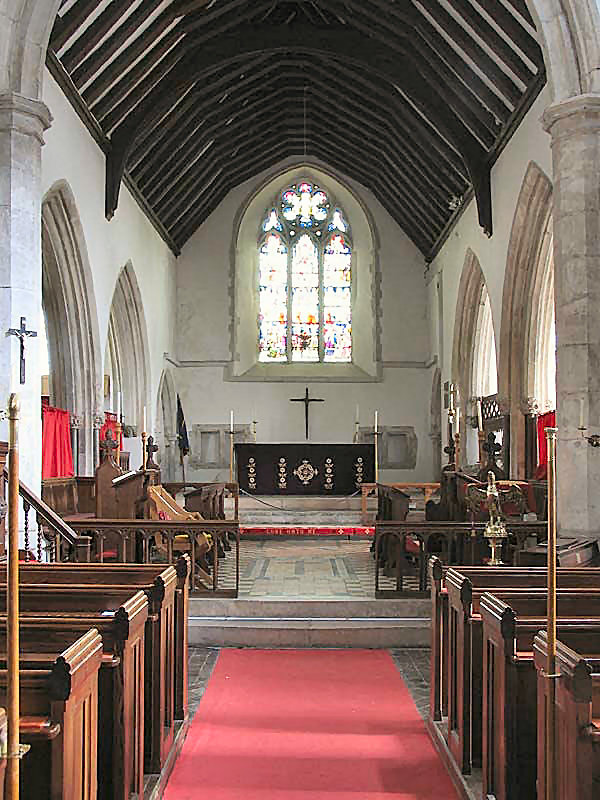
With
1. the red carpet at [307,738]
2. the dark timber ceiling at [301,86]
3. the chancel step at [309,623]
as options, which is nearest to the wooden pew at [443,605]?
the red carpet at [307,738]

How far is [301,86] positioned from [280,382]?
17.5 ft

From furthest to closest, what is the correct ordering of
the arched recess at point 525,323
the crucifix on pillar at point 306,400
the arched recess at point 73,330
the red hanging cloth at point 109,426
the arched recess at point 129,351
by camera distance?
1. the crucifix on pillar at point 306,400
2. the arched recess at point 129,351
3. the red hanging cloth at point 109,426
4. the arched recess at point 525,323
5. the arched recess at point 73,330

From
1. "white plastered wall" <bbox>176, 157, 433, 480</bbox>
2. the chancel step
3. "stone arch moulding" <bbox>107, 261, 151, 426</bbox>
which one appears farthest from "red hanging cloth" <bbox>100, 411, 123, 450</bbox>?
the chancel step

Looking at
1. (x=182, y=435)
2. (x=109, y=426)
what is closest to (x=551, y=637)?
(x=109, y=426)

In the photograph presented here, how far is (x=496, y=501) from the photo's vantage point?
539cm

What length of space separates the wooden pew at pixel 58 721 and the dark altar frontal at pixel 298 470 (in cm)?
1117

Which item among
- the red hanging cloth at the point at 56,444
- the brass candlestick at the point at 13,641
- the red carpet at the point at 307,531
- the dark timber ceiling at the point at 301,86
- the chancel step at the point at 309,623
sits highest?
the dark timber ceiling at the point at 301,86

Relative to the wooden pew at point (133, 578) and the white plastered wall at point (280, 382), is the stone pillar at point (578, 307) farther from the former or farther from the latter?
the white plastered wall at point (280, 382)

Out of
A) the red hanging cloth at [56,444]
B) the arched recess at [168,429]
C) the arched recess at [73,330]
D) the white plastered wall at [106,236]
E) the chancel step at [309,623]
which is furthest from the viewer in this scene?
the arched recess at [168,429]

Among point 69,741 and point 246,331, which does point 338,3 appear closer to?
point 246,331

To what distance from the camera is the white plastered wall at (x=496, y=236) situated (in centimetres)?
959

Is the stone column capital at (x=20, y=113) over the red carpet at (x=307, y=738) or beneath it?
over

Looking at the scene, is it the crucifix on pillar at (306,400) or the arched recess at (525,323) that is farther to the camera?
the crucifix on pillar at (306,400)

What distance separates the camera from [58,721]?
2.28 meters
